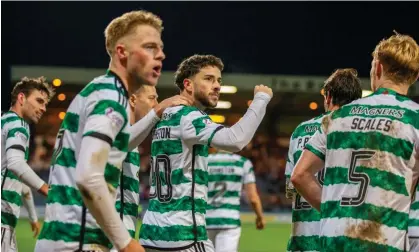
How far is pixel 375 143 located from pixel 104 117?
148 centimetres

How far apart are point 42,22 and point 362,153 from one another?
26.2 m

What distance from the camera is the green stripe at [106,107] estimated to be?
10.6 ft

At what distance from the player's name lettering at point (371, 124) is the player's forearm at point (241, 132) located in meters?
0.90

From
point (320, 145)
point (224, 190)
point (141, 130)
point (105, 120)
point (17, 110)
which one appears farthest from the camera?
point (224, 190)

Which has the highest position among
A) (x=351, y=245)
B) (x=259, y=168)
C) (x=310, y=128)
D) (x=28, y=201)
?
(x=310, y=128)

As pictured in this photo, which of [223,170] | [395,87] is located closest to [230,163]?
[223,170]

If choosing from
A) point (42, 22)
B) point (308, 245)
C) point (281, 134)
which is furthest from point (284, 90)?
point (308, 245)

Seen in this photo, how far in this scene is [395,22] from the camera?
97.3 ft

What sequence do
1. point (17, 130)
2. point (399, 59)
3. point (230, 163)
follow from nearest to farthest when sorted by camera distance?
point (399, 59) < point (17, 130) < point (230, 163)

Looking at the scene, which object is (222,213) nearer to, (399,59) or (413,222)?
(413,222)

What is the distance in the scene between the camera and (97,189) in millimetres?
3078

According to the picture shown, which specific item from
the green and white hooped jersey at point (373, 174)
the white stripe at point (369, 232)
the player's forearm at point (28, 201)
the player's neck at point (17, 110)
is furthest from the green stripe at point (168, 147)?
the player's forearm at point (28, 201)

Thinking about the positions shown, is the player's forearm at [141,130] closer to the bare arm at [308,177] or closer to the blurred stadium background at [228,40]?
the bare arm at [308,177]

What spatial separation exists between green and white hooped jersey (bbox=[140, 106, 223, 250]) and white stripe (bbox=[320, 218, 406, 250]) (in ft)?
4.71
